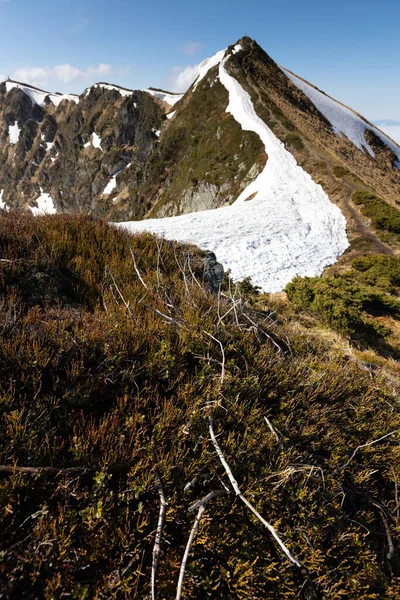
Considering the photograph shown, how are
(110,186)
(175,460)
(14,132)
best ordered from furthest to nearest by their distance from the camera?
1. (14,132)
2. (110,186)
3. (175,460)

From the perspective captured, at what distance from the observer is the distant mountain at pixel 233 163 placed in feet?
54.4

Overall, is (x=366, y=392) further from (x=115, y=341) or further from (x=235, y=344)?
(x=115, y=341)

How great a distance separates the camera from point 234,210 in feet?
66.1

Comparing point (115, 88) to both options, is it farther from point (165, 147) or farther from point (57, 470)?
point (57, 470)

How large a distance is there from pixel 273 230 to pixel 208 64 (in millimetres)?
55242

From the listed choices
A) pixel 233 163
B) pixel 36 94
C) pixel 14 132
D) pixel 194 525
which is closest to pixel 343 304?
pixel 194 525

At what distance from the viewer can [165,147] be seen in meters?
58.1

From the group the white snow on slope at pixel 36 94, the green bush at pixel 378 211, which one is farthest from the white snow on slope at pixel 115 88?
the green bush at pixel 378 211

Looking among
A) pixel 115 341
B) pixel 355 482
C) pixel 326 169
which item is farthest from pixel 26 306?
pixel 326 169

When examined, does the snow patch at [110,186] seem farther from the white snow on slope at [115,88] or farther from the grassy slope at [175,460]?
the grassy slope at [175,460]

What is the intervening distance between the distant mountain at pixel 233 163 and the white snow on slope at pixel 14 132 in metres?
17.5

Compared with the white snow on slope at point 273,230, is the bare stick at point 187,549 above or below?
below

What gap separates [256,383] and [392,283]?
12425mm

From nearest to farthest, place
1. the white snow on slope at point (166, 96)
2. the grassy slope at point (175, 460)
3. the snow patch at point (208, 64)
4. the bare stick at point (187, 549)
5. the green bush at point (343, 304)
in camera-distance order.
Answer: the bare stick at point (187, 549)
the grassy slope at point (175, 460)
the green bush at point (343, 304)
the snow patch at point (208, 64)
the white snow on slope at point (166, 96)
